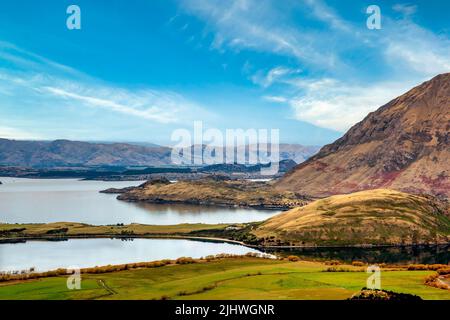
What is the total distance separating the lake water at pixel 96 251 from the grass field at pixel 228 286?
58.9 m

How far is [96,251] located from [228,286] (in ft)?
369

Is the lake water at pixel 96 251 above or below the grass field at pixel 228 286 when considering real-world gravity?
below

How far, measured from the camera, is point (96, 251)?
164 metres

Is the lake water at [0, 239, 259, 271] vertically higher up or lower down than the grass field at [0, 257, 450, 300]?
lower down

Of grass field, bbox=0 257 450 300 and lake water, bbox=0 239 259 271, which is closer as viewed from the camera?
grass field, bbox=0 257 450 300

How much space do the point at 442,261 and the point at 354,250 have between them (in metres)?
33.9

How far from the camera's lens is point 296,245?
185m

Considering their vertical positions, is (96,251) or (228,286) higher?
(228,286)

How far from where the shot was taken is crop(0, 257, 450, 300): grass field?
5031 cm

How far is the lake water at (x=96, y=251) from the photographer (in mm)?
137375

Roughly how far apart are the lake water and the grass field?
→ 193 ft

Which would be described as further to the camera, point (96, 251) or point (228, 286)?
point (96, 251)

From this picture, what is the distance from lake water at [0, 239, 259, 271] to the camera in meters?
137

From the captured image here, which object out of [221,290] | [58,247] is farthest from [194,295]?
[58,247]
